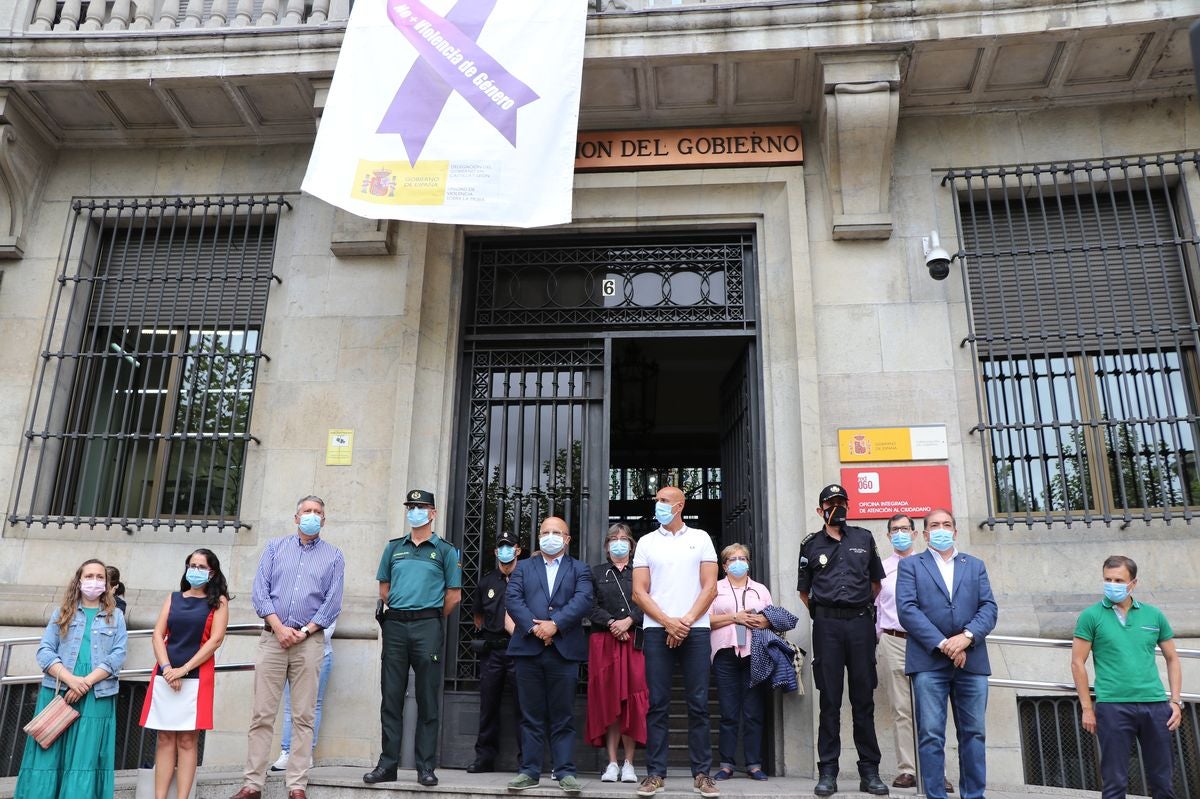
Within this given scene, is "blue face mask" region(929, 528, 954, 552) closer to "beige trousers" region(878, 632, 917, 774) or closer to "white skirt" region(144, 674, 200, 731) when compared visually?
"beige trousers" region(878, 632, 917, 774)

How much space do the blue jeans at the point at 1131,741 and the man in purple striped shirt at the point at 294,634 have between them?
4.95 m

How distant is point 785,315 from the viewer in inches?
316

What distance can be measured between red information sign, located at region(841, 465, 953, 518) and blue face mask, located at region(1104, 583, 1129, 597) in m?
1.89

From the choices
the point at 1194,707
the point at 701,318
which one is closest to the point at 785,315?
the point at 701,318

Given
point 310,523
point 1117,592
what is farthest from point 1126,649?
point 310,523

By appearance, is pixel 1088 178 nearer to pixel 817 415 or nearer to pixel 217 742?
pixel 817 415

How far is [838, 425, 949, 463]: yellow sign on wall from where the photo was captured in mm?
7457

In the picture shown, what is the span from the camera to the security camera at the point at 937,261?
7531 millimetres

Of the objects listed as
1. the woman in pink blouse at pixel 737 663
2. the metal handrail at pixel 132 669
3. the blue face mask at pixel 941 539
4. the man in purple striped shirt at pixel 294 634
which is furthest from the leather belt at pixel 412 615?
the blue face mask at pixel 941 539

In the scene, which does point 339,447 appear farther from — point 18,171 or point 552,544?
point 18,171

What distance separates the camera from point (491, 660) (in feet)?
23.5

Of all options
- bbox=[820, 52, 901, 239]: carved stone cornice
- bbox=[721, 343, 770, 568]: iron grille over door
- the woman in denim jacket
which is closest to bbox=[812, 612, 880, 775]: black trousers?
bbox=[721, 343, 770, 568]: iron grille over door

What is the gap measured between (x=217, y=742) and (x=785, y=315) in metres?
5.96

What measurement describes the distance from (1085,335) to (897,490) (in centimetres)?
216
